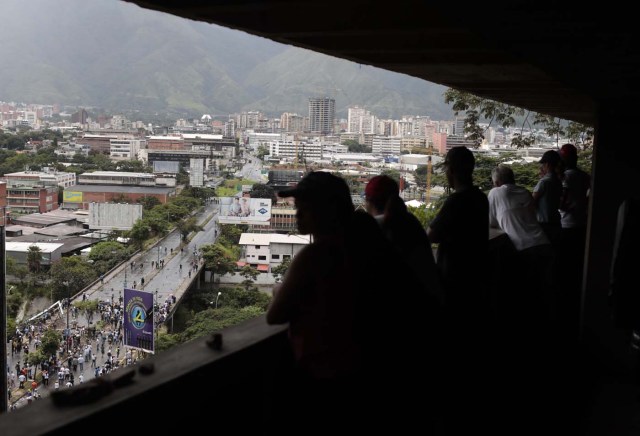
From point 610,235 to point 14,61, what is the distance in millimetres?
112865

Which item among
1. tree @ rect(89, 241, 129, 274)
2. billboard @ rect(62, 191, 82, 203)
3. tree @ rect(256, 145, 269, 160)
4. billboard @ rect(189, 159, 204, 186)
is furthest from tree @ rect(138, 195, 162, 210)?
tree @ rect(256, 145, 269, 160)

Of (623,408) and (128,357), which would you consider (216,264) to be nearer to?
(128,357)

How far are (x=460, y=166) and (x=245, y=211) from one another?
125ft

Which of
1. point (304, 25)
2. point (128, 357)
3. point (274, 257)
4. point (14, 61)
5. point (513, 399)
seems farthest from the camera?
point (14, 61)

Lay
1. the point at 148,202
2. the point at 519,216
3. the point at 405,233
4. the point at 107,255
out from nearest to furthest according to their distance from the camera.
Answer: the point at 405,233 < the point at 519,216 < the point at 107,255 < the point at 148,202

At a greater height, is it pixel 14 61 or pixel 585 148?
pixel 14 61

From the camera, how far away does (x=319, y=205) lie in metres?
1.40

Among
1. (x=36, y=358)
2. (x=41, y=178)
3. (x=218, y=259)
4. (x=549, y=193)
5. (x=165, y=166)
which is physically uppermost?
(x=549, y=193)

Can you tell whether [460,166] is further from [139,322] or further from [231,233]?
[231,233]

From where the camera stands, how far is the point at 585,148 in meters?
12.1

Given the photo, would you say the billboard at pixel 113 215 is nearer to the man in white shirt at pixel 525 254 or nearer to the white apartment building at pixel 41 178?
the white apartment building at pixel 41 178

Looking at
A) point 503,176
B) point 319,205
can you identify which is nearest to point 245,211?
point 503,176

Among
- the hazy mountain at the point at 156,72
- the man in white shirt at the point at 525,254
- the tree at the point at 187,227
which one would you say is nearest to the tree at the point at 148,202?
the tree at the point at 187,227

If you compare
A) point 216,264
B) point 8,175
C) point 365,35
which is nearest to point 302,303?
point 365,35
